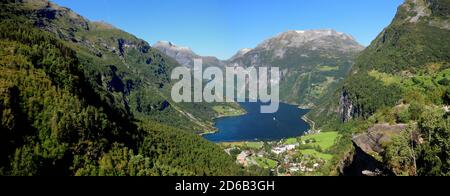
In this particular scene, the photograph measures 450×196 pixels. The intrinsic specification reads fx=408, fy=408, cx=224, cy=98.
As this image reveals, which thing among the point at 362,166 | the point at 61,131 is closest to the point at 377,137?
the point at 362,166

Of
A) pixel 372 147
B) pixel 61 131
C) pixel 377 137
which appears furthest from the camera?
pixel 61 131

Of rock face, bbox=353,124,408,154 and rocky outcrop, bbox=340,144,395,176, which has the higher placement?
rock face, bbox=353,124,408,154

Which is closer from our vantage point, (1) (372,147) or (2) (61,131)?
(1) (372,147)

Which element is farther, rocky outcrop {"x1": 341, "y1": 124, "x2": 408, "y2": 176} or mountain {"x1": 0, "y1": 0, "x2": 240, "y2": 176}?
mountain {"x1": 0, "y1": 0, "x2": 240, "y2": 176}

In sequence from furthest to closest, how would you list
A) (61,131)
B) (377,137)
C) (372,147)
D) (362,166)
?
1. (61,131)
2. (362,166)
3. (377,137)
4. (372,147)

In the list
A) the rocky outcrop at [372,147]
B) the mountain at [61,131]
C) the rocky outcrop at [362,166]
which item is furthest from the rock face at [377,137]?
the mountain at [61,131]

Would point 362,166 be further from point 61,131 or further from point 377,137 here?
point 61,131

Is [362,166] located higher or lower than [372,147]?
lower

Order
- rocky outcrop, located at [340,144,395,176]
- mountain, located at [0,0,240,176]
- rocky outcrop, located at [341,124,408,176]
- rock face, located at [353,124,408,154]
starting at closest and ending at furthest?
rocky outcrop, located at [340,144,395,176] < rocky outcrop, located at [341,124,408,176] < rock face, located at [353,124,408,154] < mountain, located at [0,0,240,176]

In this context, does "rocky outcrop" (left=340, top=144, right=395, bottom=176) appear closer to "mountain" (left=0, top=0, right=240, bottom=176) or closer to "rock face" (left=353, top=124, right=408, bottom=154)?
"rock face" (left=353, top=124, right=408, bottom=154)

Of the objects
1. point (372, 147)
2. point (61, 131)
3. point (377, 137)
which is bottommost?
point (372, 147)

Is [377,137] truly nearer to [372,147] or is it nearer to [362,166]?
[372,147]

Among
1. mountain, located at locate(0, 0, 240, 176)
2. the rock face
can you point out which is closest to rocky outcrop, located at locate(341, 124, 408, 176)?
the rock face

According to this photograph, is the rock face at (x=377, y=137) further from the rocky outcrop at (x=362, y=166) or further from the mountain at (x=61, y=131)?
the mountain at (x=61, y=131)
